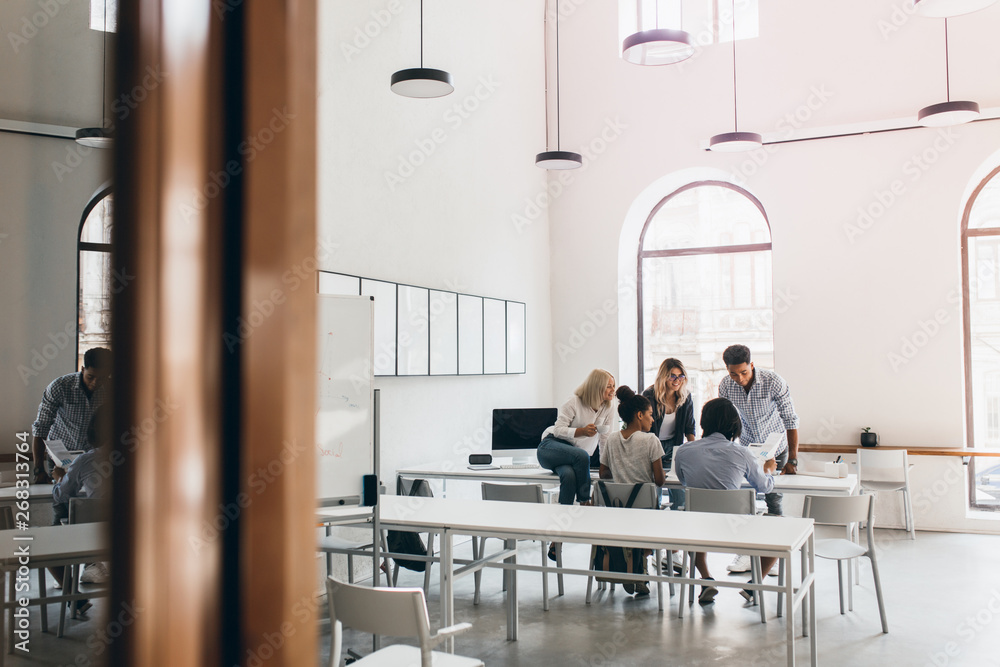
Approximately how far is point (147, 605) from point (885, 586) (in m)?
5.83

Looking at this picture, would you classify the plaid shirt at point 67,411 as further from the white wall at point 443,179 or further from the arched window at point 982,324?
the arched window at point 982,324

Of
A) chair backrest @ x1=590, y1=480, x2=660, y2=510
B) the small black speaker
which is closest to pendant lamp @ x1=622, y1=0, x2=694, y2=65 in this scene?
chair backrest @ x1=590, y1=480, x2=660, y2=510

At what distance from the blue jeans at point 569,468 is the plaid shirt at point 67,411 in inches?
205

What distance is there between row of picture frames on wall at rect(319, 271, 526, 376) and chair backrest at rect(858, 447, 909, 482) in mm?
3191

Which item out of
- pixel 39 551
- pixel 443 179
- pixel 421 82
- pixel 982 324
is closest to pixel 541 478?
pixel 443 179

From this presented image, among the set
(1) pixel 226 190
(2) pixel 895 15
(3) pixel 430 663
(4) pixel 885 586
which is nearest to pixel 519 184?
(2) pixel 895 15

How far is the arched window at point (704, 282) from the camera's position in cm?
801

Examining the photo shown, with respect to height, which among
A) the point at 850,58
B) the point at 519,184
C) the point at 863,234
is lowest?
the point at 863,234

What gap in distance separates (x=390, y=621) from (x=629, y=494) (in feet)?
8.36

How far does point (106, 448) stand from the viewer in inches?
9.8

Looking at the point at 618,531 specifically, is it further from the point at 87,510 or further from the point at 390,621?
the point at 87,510

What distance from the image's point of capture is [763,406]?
215 inches

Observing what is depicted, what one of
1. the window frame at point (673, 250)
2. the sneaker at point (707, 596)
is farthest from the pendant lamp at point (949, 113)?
the sneaker at point (707, 596)

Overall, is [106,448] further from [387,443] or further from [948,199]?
[948,199]
